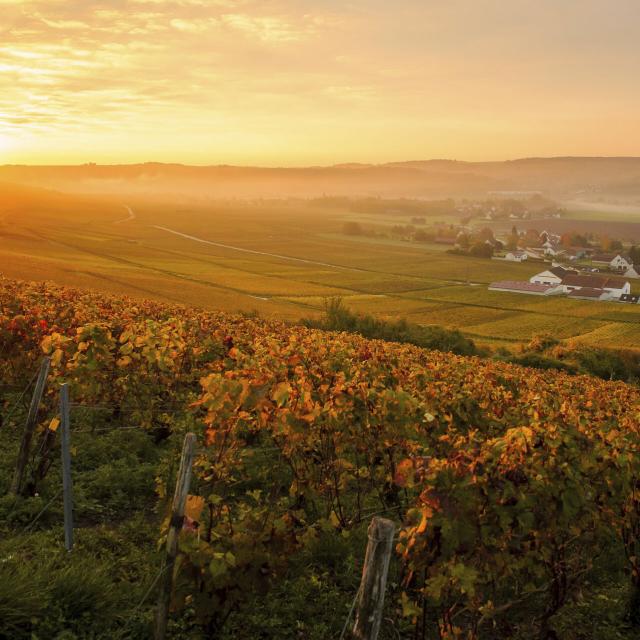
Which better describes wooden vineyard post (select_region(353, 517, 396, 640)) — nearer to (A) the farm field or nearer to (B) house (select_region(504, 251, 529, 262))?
(A) the farm field

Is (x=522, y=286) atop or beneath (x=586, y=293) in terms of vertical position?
atop

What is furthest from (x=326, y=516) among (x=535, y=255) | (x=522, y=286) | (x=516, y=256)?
(x=535, y=255)

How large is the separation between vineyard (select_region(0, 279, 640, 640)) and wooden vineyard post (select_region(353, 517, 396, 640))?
17.6 inches

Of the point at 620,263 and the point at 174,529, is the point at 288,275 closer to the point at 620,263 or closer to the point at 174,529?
the point at 174,529

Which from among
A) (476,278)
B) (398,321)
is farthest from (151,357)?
(476,278)

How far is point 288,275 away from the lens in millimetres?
88438

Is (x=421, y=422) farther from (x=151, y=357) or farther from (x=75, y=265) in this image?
(x=75, y=265)

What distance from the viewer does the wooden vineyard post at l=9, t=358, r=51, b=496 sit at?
7645 mm

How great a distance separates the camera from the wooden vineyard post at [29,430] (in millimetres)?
7645

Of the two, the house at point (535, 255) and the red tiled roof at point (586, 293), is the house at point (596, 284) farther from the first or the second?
the house at point (535, 255)

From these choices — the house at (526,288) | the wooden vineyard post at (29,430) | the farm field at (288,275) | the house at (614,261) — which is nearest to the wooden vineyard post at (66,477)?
the wooden vineyard post at (29,430)

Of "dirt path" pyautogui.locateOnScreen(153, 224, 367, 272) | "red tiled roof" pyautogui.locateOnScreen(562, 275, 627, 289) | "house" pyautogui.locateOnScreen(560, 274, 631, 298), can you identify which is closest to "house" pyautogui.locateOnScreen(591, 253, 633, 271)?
"house" pyautogui.locateOnScreen(560, 274, 631, 298)

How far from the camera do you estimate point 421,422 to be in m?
7.25

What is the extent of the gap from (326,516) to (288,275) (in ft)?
266
